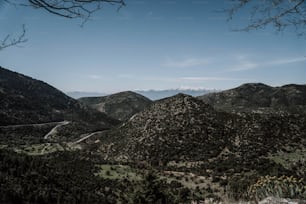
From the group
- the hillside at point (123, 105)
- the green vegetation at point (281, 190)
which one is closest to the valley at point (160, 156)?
the green vegetation at point (281, 190)

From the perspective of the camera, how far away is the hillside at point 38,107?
84.3 meters

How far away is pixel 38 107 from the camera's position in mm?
98250

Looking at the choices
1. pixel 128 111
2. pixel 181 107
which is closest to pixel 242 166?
pixel 181 107

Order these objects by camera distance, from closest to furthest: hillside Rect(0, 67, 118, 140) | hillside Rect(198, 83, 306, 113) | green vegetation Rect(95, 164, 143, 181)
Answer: green vegetation Rect(95, 164, 143, 181) < hillside Rect(0, 67, 118, 140) < hillside Rect(198, 83, 306, 113)

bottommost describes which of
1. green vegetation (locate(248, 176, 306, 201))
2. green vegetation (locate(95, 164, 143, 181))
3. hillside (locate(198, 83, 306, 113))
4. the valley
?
green vegetation (locate(95, 164, 143, 181))

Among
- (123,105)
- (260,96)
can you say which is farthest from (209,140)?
(123,105)

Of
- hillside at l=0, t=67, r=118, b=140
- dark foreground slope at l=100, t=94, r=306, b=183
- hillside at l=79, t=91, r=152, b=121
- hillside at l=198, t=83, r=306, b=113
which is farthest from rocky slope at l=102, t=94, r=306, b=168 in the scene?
hillside at l=79, t=91, r=152, b=121

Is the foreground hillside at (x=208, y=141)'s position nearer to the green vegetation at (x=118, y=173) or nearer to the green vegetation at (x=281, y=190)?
the green vegetation at (x=118, y=173)

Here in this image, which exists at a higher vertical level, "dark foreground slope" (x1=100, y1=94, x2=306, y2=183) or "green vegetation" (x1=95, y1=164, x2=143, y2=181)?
"dark foreground slope" (x1=100, y1=94, x2=306, y2=183)

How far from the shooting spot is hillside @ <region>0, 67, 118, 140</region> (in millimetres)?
84312

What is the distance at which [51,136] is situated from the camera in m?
74.9

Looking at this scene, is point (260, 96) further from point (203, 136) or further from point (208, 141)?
point (208, 141)

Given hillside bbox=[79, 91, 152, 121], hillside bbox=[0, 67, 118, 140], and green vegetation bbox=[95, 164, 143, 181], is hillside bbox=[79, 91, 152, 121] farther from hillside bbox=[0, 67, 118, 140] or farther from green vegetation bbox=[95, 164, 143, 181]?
green vegetation bbox=[95, 164, 143, 181]

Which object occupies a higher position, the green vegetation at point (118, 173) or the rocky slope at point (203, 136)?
the rocky slope at point (203, 136)
